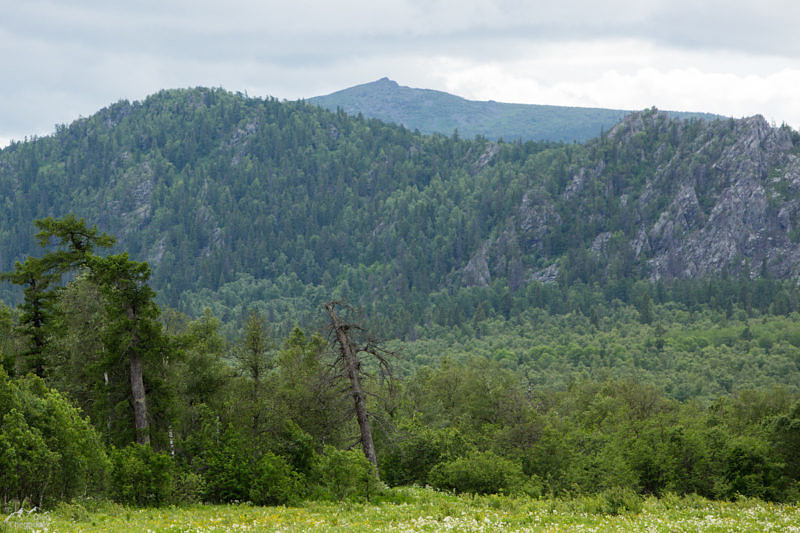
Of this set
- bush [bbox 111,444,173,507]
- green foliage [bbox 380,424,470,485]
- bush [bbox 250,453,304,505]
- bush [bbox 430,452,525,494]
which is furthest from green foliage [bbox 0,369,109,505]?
green foliage [bbox 380,424,470,485]

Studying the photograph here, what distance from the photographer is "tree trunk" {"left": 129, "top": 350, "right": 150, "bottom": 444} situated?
3434 centimetres

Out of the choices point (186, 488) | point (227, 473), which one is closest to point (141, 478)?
point (186, 488)

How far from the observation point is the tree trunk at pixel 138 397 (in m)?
34.3

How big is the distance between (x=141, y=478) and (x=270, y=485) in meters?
5.67

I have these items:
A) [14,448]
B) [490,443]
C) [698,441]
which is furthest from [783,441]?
[14,448]

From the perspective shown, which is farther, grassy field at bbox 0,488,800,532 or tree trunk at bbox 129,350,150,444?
tree trunk at bbox 129,350,150,444

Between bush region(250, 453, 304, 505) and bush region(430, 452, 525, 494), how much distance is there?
1177 cm

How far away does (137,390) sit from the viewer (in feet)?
114

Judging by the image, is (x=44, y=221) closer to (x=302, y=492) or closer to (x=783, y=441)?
(x=302, y=492)

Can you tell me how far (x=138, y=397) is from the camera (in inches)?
1364

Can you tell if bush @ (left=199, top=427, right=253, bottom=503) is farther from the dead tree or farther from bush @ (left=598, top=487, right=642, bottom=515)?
bush @ (left=598, top=487, right=642, bottom=515)

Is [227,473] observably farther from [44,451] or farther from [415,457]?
[415,457]

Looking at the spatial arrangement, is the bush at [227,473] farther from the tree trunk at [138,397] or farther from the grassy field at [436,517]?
the tree trunk at [138,397]

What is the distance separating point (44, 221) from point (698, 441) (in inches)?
1698
